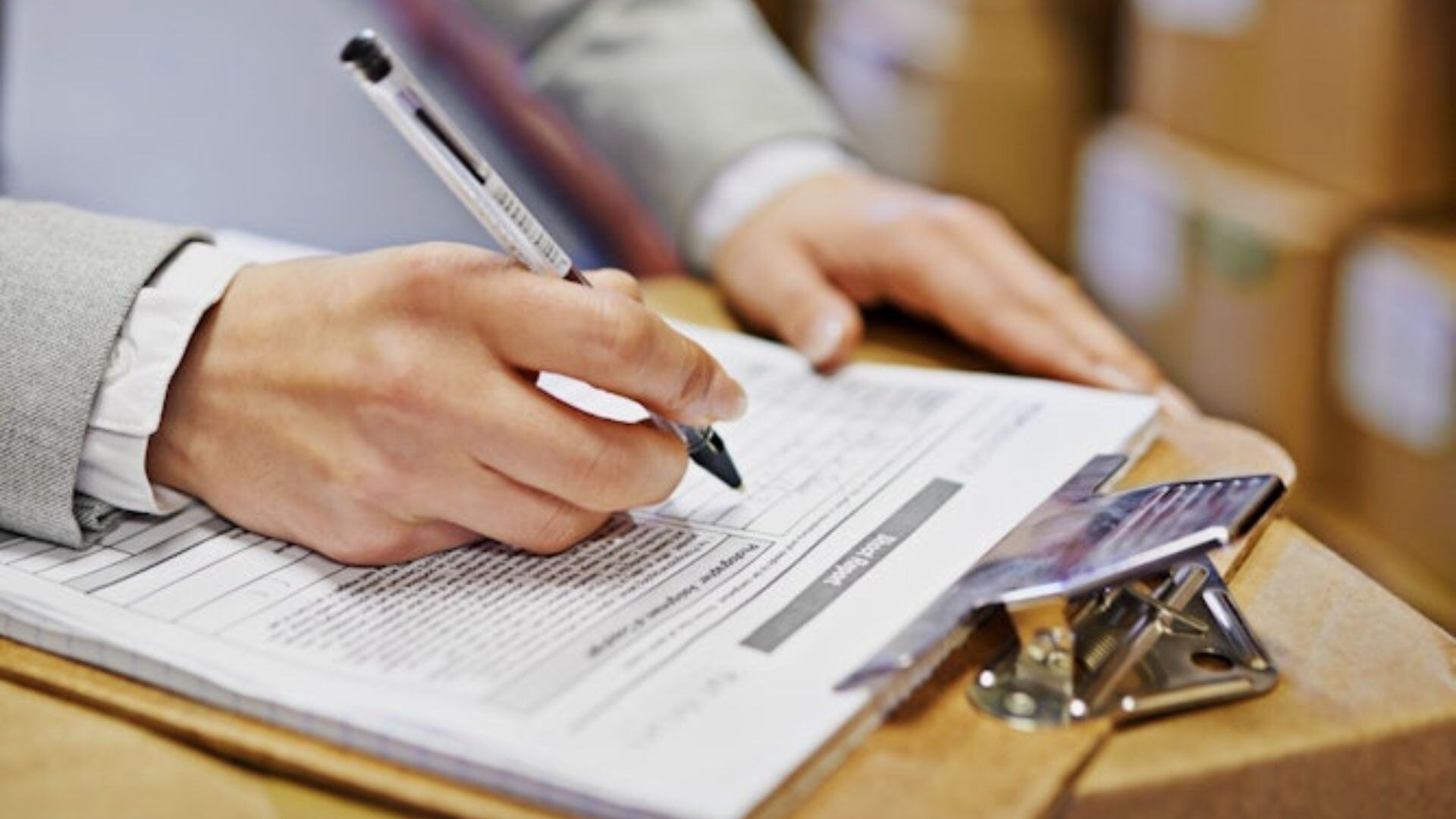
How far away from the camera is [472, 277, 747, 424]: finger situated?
43cm

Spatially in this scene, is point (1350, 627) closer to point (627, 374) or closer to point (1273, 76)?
point (627, 374)

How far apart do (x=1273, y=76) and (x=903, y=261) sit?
0.64m

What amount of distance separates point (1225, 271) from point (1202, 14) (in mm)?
232

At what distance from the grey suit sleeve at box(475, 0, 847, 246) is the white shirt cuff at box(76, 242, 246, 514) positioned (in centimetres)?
43

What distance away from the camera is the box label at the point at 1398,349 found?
1.02m

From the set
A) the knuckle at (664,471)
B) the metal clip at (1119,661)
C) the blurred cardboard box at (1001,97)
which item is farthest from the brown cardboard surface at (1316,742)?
the blurred cardboard box at (1001,97)

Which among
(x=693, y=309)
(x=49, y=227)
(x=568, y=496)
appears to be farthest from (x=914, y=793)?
(x=693, y=309)

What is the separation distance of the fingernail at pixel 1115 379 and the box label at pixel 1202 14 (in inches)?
27.6

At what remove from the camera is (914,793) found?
0.35 m

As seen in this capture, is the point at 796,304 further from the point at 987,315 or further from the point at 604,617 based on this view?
the point at 604,617

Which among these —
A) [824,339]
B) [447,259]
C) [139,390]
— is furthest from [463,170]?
[824,339]

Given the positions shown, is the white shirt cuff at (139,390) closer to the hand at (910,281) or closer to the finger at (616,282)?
the finger at (616,282)

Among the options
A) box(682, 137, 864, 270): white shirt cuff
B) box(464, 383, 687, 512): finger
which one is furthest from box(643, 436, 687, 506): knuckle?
box(682, 137, 864, 270): white shirt cuff

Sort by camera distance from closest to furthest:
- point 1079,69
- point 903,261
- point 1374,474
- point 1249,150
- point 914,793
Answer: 1. point 914,793
2. point 903,261
3. point 1374,474
4. point 1249,150
5. point 1079,69
